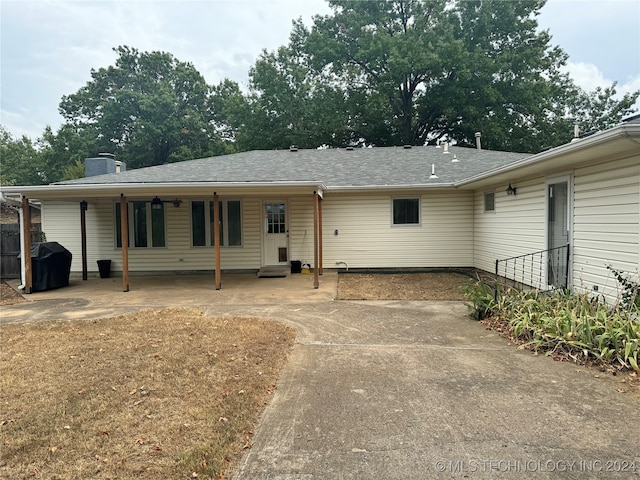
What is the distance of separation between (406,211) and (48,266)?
377 inches

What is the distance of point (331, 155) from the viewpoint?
14.2 m

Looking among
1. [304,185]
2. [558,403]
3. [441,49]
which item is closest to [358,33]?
[441,49]

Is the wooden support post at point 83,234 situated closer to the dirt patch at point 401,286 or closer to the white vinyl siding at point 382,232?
the white vinyl siding at point 382,232

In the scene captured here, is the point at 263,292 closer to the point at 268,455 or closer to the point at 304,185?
the point at 304,185

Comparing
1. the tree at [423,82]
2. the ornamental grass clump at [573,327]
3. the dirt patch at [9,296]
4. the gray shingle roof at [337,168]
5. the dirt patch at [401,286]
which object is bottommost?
the dirt patch at [9,296]

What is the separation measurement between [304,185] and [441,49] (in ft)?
59.6

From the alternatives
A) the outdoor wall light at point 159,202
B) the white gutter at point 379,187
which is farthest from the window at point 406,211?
the outdoor wall light at point 159,202

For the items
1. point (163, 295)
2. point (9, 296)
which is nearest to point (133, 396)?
point (163, 295)

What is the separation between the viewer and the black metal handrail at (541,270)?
22.1 feet

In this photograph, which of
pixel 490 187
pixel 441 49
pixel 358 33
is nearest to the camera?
pixel 490 187

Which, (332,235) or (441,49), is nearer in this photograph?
(332,235)

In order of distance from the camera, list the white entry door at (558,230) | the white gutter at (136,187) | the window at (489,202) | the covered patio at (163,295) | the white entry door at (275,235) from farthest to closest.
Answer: the white entry door at (275,235) < the window at (489,202) < the white gutter at (136,187) < the covered patio at (163,295) < the white entry door at (558,230)

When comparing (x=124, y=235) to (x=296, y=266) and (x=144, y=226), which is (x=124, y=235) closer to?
(x=144, y=226)

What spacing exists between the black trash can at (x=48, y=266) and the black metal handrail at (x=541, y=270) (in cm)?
1003
